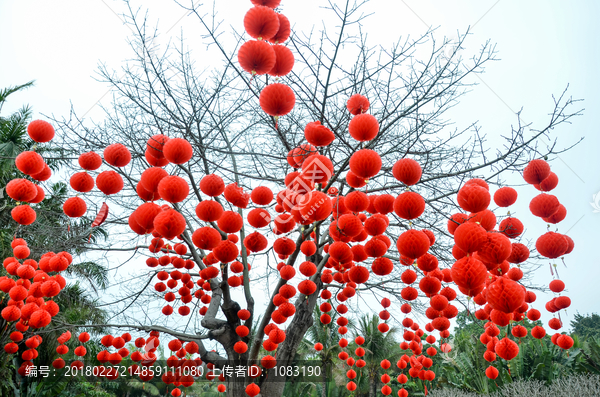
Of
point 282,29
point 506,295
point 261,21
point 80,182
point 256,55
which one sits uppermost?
point 282,29

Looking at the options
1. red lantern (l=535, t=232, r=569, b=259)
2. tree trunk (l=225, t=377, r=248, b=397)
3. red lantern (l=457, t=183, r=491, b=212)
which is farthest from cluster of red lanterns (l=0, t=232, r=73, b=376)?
red lantern (l=535, t=232, r=569, b=259)

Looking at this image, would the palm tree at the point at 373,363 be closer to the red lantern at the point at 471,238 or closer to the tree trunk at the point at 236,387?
the tree trunk at the point at 236,387

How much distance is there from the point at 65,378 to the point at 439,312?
13.7 meters

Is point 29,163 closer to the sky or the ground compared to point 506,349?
closer to the sky

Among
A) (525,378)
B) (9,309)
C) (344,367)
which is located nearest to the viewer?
(9,309)

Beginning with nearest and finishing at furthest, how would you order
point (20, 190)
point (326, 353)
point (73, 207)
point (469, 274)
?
point (469, 274) → point (73, 207) → point (20, 190) → point (326, 353)

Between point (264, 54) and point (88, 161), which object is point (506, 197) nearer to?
point (264, 54)

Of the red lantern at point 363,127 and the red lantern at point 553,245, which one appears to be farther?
the red lantern at point 553,245

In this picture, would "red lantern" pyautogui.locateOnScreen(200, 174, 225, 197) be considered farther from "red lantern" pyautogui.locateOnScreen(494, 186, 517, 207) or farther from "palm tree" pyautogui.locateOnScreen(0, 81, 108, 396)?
"palm tree" pyautogui.locateOnScreen(0, 81, 108, 396)

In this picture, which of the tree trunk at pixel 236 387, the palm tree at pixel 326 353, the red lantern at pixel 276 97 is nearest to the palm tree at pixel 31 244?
the tree trunk at pixel 236 387

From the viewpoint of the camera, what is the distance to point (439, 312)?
4148 millimetres

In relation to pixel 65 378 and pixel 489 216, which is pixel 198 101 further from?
pixel 65 378

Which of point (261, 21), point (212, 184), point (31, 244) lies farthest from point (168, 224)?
point (31, 244)

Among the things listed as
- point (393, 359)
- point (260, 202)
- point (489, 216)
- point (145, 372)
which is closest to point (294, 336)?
point (145, 372)
